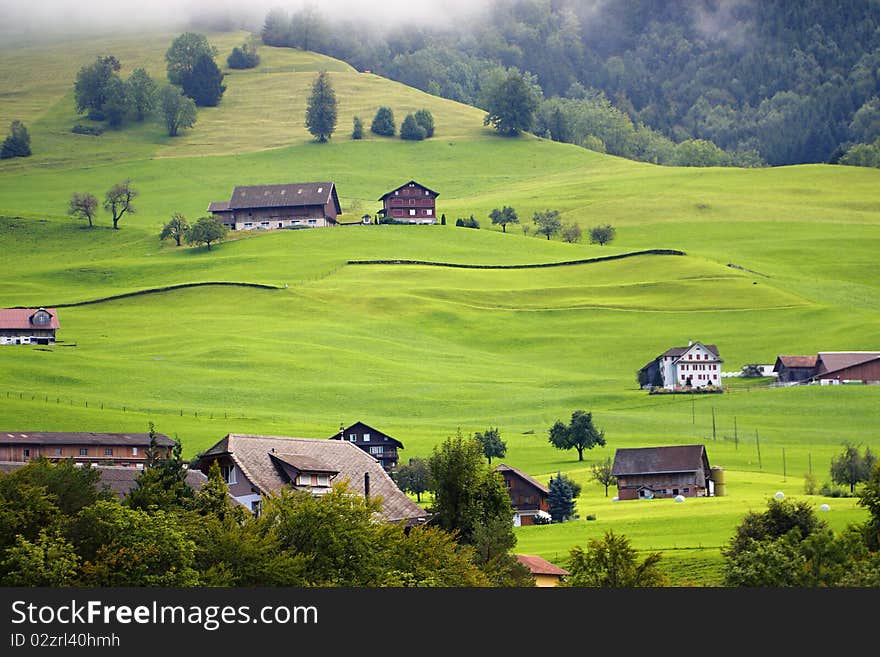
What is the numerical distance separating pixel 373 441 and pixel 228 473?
3895 cm

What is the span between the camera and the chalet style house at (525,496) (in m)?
90.4

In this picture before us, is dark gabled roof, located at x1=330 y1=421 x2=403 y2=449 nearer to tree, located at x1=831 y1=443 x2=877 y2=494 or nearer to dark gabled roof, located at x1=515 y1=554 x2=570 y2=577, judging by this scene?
tree, located at x1=831 y1=443 x2=877 y2=494

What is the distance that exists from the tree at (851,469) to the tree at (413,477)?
A: 23.9 meters

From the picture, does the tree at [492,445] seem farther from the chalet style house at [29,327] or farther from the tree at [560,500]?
the chalet style house at [29,327]

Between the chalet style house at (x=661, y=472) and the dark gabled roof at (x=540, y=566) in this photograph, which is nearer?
the dark gabled roof at (x=540, y=566)

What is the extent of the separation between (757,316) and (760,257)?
3417 centimetres

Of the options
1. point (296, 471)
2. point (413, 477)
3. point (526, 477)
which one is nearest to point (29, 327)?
point (413, 477)

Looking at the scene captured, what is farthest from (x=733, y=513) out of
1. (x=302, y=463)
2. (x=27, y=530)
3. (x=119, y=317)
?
(x=119, y=317)

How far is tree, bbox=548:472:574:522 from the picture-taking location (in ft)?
286

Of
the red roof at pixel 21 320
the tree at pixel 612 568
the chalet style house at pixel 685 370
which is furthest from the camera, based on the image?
the red roof at pixel 21 320

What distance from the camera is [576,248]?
19525 cm

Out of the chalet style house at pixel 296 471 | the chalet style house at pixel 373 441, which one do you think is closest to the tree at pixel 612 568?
the chalet style house at pixel 296 471

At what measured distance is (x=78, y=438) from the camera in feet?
316

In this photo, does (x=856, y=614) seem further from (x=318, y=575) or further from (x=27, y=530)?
(x=27, y=530)
